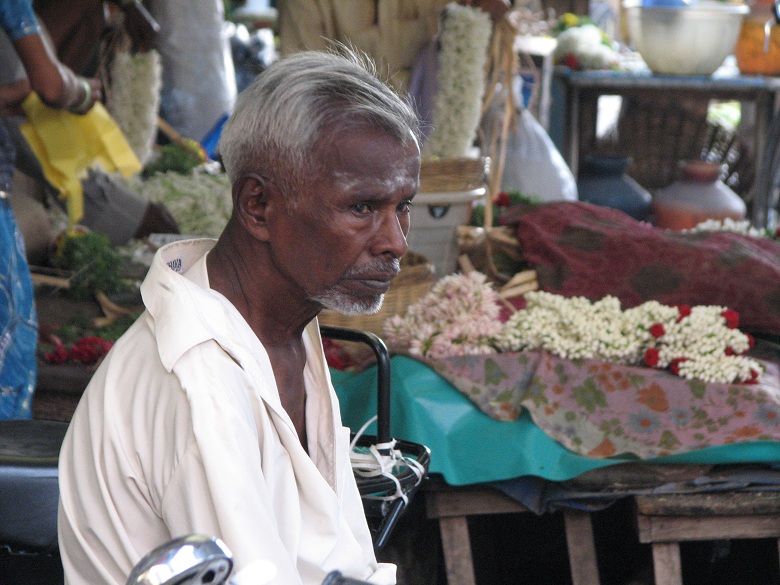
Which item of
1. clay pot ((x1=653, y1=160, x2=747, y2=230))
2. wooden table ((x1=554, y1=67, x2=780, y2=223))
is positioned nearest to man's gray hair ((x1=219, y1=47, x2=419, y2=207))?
clay pot ((x1=653, y1=160, x2=747, y2=230))

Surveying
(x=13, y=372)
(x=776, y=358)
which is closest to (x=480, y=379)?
(x=776, y=358)

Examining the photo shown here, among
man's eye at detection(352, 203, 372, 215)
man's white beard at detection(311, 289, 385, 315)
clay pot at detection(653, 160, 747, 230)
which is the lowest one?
clay pot at detection(653, 160, 747, 230)

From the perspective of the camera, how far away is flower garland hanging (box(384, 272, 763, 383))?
2762 mm

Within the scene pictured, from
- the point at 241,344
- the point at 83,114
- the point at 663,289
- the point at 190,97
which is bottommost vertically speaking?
the point at 190,97

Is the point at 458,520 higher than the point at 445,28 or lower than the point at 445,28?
lower

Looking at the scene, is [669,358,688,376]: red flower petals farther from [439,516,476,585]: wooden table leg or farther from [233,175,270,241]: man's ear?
[233,175,270,241]: man's ear

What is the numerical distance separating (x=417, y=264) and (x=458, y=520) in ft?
3.12

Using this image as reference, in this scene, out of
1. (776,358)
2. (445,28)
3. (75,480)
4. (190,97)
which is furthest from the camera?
(190,97)

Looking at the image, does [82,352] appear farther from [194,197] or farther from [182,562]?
[182,562]

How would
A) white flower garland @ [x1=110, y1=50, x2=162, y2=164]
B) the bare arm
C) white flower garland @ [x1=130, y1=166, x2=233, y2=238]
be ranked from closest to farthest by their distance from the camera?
the bare arm < white flower garland @ [x1=130, y1=166, x2=233, y2=238] < white flower garland @ [x1=110, y1=50, x2=162, y2=164]

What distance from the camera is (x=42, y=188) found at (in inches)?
178

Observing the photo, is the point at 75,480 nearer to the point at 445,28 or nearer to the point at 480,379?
the point at 480,379

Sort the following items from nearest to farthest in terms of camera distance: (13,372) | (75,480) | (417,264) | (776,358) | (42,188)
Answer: (75,480)
(13,372)
(776,358)
(417,264)
(42,188)

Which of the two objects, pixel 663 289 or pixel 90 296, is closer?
pixel 663 289
